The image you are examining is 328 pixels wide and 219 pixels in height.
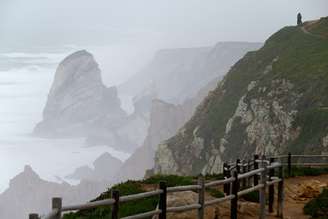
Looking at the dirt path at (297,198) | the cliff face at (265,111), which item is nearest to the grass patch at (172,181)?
the dirt path at (297,198)

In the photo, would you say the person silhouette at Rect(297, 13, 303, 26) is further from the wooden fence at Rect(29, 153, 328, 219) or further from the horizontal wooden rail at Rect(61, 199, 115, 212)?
the horizontal wooden rail at Rect(61, 199, 115, 212)

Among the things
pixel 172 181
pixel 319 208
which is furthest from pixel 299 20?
pixel 319 208

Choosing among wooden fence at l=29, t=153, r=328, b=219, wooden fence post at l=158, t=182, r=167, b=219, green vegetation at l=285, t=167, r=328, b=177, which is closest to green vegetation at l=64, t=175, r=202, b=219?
wooden fence at l=29, t=153, r=328, b=219

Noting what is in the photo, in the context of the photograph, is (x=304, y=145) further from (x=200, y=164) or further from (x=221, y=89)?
(x=221, y=89)

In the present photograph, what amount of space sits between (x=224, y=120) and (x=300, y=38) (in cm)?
3135

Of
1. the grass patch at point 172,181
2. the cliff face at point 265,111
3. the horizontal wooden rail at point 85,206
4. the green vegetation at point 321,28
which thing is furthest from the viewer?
the green vegetation at point 321,28

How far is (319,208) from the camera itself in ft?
62.4

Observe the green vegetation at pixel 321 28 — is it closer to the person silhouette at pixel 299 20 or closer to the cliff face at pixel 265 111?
the cliff face at pixel 265 111

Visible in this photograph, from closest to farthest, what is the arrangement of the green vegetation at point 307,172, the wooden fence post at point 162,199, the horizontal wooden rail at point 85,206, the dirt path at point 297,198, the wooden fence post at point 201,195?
the horizontal wooden rail at point 85,206
the wooden fence post at point 162,199
the wooden fence post at point 201,195
the dirt path at point 297,198
the green vegetation at point 307,172

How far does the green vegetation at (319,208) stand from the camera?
738 inches

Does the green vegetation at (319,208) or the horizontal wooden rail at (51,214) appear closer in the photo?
the horizontal wooden rail at (51,214)

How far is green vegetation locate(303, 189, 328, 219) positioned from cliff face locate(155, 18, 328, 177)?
198 feet

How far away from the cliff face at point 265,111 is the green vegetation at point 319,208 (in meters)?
60.4

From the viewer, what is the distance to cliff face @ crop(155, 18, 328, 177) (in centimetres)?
9806
